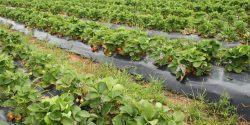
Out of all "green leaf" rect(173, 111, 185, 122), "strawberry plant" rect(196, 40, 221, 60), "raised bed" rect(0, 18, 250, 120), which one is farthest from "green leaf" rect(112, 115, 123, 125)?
Result: "strawberry plant" rect(196, 40, 221, 60)

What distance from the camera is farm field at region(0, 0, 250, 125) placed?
3.81 metres

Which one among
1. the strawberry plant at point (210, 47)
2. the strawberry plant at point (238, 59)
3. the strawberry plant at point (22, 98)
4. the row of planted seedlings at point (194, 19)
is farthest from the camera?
the row of planted seedlings at point (194, 19)

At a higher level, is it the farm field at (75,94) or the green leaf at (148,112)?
the green leaf at (148,112)

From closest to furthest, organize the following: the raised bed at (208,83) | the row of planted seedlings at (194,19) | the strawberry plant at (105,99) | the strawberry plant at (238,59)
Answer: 1. the strawberry plant at (105,99)
2. the raised bed at (208,83)
3. the strawberry plant at (238,59)
4. the row of planted seedlings at (194,19)

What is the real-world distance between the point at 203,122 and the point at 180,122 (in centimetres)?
122

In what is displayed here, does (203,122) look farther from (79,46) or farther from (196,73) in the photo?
(79,46)

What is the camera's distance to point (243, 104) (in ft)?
16.2

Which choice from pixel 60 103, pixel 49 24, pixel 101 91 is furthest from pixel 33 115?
pixel 49 24

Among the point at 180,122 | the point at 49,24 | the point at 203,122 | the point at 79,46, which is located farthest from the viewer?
the point at 49,24

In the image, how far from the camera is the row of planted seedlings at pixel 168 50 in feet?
18.1

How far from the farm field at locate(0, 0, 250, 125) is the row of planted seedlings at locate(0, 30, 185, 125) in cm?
1

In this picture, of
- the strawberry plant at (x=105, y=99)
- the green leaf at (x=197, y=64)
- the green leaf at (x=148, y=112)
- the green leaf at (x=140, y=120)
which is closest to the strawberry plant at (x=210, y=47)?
the green leaf at (x=197, y=64)

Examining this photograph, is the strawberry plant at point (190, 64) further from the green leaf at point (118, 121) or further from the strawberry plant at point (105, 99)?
the green leaf at point (118, 121)

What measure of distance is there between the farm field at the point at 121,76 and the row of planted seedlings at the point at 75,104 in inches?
0.4
